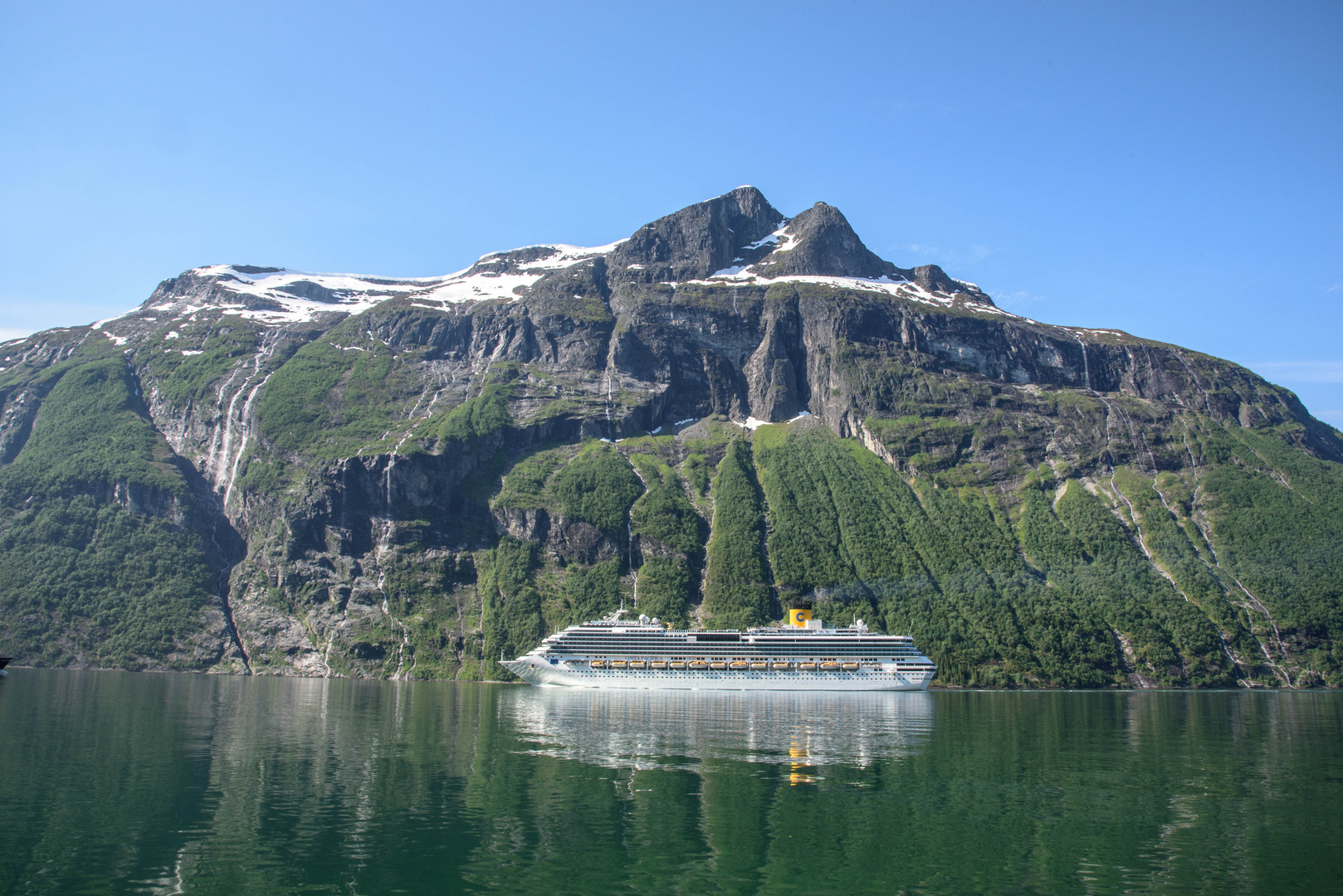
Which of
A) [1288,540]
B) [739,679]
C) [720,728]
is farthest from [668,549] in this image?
[1288,540]

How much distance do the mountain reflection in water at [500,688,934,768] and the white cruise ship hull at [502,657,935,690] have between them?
1287 cm

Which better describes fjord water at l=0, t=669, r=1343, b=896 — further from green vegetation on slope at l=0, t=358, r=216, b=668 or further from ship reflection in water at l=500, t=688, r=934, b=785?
green vegetation on slope at l=0, t=358, r=216, b=668

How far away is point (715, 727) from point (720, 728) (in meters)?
0.82

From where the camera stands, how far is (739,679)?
13575 cm

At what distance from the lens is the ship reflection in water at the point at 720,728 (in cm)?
5609

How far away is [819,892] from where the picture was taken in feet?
90.4

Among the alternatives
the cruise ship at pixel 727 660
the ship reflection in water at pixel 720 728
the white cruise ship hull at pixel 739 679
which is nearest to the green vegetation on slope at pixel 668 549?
the cruise ship at pixel 727 660

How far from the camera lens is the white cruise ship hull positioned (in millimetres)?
135250

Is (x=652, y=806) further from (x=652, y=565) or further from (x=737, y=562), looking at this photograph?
(x=652, y=565)

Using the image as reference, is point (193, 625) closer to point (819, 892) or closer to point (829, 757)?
point (829, 757)

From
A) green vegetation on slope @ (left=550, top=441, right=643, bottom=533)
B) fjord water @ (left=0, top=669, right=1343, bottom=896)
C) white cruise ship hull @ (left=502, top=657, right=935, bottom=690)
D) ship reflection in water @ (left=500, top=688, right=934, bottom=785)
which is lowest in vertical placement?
white cruise ship hull @ (left=502, top=657, right=935, bottom=690)

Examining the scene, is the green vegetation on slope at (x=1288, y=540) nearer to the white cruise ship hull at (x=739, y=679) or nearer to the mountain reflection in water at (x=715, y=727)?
the white cruise ship hull at (x=739, y=679)

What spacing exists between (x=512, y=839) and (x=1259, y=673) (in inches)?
6372

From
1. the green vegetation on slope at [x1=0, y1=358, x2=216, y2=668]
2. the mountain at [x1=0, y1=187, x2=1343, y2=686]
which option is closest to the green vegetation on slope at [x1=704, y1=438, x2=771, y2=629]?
the mountain at [x1=0, y1=187, x2=1343, y2=686]
